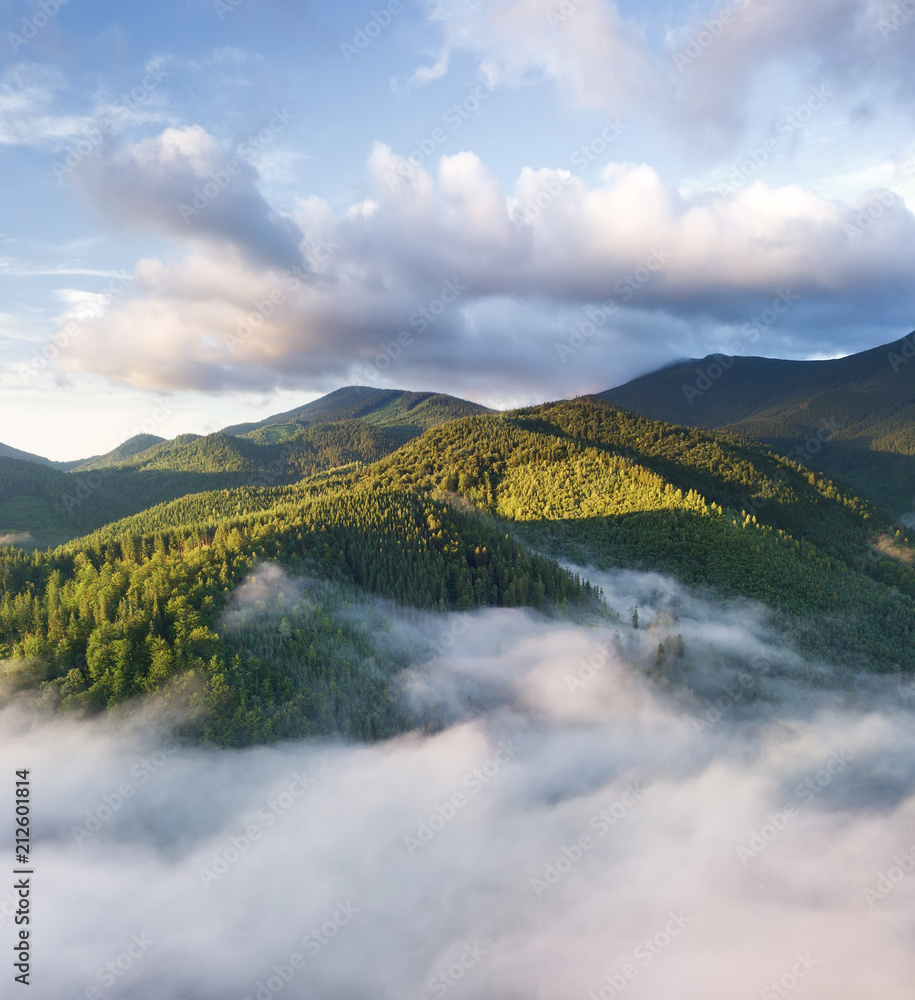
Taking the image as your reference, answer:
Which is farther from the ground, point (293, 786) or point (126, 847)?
point (293, 786)

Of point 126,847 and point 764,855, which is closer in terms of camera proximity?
point 126,847

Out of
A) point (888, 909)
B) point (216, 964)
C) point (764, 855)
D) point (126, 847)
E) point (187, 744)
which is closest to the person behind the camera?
point (216, 964)

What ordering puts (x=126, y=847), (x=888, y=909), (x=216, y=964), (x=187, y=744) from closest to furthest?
(x=216, y=964), (x=187, y=744), (x=126, y=847), (x=888, y=909)

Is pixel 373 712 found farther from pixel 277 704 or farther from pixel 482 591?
pixel 482 591

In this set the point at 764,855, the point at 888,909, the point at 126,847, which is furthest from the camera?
the point at 764,855

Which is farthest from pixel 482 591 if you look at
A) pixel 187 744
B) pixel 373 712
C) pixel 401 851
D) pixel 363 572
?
pixel 187 744

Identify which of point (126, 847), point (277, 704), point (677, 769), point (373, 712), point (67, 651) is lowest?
point (677, 769)

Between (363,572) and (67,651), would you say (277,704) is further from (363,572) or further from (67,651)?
(363,572)

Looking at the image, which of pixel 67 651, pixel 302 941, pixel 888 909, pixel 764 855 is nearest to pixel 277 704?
pixel 67 651

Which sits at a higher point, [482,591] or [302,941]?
[482,591]
